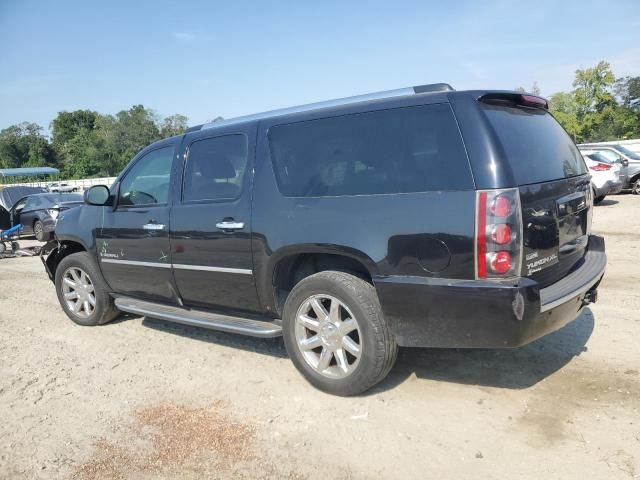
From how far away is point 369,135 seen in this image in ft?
11.3

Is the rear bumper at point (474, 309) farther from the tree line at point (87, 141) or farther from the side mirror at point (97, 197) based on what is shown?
the tree line at point (87, 141)

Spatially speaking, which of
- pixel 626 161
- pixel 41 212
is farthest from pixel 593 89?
pixel 41 212

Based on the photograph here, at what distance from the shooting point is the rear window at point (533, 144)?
3130 millimetres

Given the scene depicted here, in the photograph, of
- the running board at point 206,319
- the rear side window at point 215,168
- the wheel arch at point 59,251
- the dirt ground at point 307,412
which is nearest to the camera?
the dirt ground at point 307,412

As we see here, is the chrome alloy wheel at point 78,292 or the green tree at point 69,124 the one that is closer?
the chrome alloy wheel at point 78,292

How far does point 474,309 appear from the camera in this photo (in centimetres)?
297

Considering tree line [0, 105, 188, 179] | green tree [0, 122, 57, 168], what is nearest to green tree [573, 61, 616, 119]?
tree line [0, 105, 188, 179]

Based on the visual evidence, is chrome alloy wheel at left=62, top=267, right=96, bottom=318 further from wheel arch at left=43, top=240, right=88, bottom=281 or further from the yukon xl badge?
the yukon xl badge

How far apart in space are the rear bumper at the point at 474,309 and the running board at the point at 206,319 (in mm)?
1087

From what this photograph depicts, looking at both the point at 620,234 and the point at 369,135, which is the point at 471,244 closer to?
the point at 369,135

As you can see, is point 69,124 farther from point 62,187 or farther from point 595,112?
point 595,112

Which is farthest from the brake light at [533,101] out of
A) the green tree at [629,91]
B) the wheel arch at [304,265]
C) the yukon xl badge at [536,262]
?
the green tree at [629,91]

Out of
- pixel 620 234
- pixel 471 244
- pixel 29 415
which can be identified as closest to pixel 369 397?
pixel 471 244

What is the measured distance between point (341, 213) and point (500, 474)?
5.77 feet
